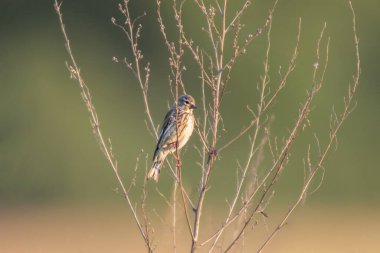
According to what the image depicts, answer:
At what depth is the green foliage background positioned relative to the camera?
2780 centimetres

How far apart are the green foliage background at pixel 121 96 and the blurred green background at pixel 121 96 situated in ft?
0.10

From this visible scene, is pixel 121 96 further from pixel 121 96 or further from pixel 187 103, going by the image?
pixel 187 103

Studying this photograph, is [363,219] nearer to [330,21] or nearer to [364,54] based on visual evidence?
[364,54]

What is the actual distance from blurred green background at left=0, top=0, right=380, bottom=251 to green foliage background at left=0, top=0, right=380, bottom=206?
0.10ft

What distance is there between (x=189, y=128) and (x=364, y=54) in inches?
835

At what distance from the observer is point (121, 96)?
103ft

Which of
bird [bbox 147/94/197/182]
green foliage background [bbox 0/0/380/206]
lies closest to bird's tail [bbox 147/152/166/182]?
bird [bbox 147/94/197/182]

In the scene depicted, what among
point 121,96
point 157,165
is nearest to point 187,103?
point 157,165

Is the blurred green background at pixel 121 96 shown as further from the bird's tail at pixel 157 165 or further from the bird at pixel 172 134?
the bird's tail at pixel 157 165

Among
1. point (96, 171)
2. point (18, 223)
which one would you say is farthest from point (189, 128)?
point (96, 171)

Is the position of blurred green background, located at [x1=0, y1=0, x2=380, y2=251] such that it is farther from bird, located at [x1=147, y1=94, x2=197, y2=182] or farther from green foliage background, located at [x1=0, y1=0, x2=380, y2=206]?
bird, located at [x1=147, y1=94, x2=197, y2=182]

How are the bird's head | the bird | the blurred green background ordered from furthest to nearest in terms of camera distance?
the blurred green background → the bird's head → the bird

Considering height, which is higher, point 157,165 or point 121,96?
point 157,165

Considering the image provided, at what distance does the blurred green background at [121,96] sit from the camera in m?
27.8
